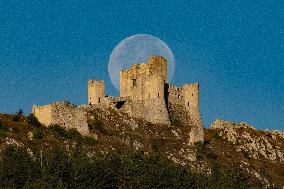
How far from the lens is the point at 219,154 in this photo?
125 m

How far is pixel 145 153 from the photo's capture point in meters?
113

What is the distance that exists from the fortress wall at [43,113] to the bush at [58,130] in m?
1.46

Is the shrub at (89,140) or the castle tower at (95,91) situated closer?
the shrub at (89,140)

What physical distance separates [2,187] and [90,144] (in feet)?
66.8

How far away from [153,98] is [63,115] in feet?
63.9

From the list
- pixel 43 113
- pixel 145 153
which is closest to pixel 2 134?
pixel 43 113

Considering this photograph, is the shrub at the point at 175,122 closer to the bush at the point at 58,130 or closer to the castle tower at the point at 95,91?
the castle tower at the point at 95,91

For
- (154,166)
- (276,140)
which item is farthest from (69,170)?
(276,140)

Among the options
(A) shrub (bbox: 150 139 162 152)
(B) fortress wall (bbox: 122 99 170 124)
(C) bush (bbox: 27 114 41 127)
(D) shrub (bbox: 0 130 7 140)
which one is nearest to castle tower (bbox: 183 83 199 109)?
(B) fortress wall (bbox: 122 99 170 124)

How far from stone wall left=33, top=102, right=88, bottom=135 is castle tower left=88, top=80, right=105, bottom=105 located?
1457cm

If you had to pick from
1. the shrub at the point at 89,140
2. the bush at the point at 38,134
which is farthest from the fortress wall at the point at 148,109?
the bush at the point at 38,134

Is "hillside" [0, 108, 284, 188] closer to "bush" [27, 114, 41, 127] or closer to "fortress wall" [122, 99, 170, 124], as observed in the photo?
"bush" [27, 114, 41, 127]

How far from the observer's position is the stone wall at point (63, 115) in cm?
11250

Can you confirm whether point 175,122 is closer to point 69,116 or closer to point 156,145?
point 156,145
